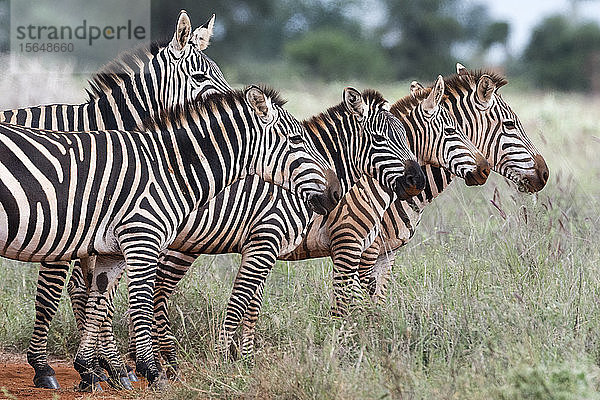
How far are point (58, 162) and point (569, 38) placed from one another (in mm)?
40191

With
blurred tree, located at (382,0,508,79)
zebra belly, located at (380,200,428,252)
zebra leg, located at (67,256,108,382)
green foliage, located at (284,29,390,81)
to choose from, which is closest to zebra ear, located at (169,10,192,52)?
zebra leg, located at (67,256,108,382)

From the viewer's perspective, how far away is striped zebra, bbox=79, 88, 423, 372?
20.3 feet

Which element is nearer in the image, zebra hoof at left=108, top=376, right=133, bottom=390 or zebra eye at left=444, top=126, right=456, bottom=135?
zebra hoof at left=108, top=376, right=133, bottom=390

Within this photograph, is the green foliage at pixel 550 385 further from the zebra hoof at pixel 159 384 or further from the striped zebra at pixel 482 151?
the striped zebra at pixel 482 151

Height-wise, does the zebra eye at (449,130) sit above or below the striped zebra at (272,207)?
above

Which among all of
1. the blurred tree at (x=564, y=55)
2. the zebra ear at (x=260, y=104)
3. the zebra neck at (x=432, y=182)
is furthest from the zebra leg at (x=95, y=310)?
the blurred tree at (x=564, y=55)

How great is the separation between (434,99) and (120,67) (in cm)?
267

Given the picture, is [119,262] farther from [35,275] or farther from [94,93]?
[35,275]

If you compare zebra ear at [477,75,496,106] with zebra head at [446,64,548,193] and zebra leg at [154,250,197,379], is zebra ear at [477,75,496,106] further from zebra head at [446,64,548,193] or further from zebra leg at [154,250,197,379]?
zebra leg at [154,250,197,379]

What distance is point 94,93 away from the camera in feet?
22.2

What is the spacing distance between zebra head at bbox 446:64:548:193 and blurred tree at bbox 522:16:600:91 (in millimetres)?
31729

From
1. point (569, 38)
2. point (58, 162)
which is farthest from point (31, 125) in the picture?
point (569, 38)

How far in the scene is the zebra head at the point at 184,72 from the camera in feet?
22.4

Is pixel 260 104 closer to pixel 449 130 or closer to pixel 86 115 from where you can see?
pixel 86 115
